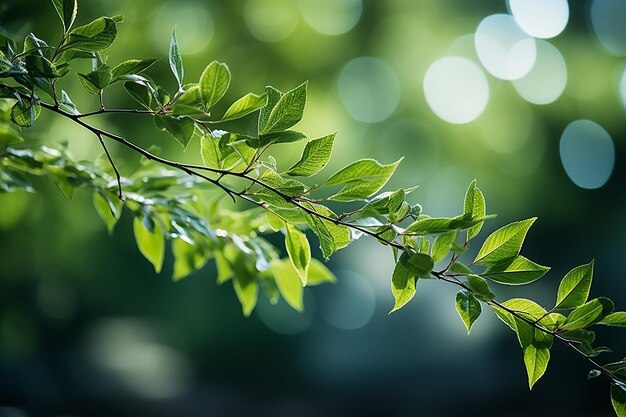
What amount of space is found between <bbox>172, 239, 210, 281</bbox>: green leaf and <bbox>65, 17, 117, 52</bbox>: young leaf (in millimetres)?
226

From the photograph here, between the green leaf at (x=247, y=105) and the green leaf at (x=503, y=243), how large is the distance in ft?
0.39

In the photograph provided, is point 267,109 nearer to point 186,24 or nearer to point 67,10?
point 67,10

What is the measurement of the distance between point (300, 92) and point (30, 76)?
11 centimetres

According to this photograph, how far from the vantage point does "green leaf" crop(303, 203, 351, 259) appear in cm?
29

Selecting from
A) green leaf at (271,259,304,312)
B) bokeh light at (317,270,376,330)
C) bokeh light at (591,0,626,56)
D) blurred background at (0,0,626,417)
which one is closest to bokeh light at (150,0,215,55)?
A: blurred background at (0,0,626,417)

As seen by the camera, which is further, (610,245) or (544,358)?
(610,245)

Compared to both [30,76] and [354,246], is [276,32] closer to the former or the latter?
[354,246]

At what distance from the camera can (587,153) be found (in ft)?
8.41

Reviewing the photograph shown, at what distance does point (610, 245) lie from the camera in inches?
98.0

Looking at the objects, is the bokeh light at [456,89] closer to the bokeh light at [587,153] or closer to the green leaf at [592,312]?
the bokeh light at [587,153]

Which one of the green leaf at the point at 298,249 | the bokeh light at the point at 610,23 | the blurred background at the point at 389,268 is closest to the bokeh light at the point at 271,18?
the blurred background at the point at 389,268

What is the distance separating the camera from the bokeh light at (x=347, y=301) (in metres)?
2.71

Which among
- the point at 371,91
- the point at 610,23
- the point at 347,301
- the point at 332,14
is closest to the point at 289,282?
the point at 332,14

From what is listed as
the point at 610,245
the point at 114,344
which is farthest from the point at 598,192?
the point at 114,344
